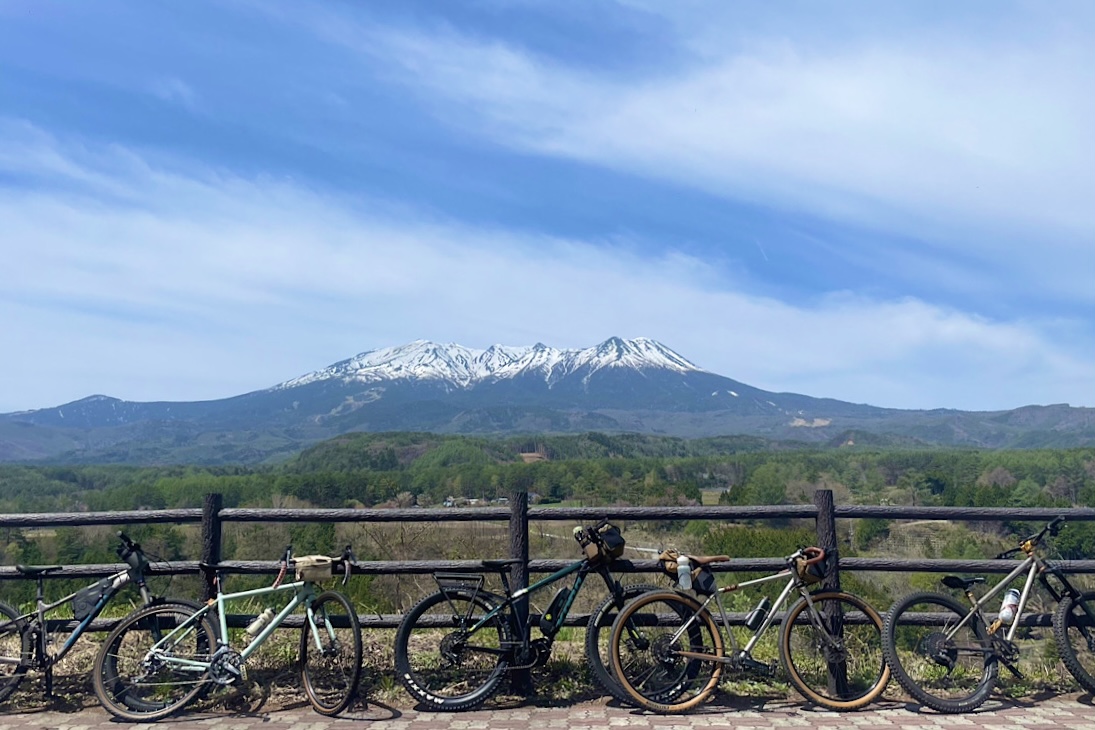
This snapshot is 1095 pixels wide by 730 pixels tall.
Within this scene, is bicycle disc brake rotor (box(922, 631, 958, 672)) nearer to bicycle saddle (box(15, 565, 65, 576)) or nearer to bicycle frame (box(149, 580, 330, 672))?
bicycle frame (box(149, 580, 330, 672))

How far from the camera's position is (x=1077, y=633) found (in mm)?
6133

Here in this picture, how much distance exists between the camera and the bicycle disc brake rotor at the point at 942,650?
5.86 metres

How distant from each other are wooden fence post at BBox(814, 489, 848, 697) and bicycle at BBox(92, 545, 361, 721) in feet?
11.2

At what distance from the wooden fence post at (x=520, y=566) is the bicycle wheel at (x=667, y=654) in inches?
27.5

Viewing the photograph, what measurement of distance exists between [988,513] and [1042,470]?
9611cm

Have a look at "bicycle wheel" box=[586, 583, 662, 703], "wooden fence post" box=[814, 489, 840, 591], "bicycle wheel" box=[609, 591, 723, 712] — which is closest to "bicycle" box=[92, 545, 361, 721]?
"bicycle wheel" box=[586, 583, 662, 703]

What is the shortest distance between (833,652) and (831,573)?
59 cm

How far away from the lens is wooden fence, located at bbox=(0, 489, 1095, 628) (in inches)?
244

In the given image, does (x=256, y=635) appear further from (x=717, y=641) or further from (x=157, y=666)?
(x=717, y=641)

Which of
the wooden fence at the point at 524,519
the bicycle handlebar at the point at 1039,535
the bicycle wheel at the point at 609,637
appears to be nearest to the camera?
the bicycle wheel at the point at 609,637

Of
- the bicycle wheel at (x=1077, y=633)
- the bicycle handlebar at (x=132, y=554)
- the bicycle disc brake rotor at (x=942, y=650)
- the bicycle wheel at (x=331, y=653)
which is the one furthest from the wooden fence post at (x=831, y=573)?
the bicycle handlebar at (x=132, y=554)

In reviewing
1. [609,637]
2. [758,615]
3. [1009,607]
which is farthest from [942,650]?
[609,637]

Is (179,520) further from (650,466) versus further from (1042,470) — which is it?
(650,466)

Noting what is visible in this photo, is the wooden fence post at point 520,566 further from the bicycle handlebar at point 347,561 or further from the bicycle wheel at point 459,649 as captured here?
the bicycle handlebar at point 347,561
